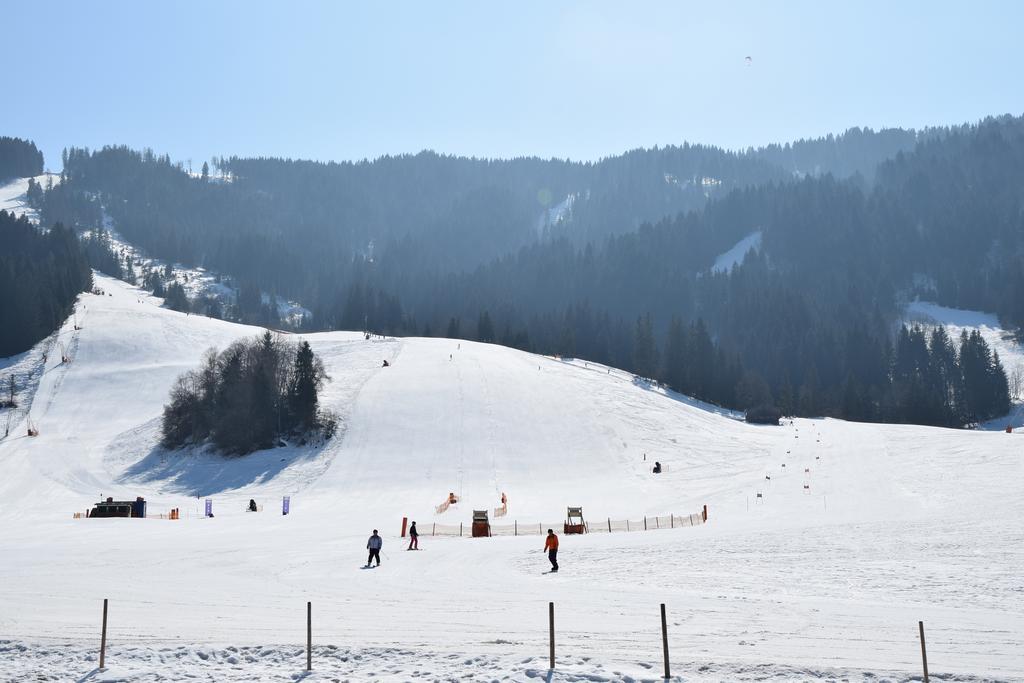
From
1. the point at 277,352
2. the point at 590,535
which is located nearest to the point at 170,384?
the point at 277,352

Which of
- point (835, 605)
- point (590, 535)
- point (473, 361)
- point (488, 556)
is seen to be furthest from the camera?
point (473, 361)

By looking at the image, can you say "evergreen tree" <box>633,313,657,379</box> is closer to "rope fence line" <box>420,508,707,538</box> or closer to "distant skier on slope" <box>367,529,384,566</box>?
"rope fence line" <box>420,508,707,538</box>

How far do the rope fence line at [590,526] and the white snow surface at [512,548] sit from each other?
155 centimetres

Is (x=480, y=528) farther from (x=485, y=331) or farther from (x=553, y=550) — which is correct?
(x=485, y=331)

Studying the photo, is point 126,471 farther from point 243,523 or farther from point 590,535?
point 590,535

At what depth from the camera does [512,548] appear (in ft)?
110

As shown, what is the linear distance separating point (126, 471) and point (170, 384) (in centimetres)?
3243

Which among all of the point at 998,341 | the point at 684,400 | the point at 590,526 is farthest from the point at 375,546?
the point at 998,341

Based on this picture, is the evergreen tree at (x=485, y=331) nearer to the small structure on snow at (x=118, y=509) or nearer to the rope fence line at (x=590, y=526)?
the small structure on snow at (x=118, y=509)

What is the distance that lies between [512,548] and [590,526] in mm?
9609

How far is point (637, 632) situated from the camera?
Result: 17562 millimetres

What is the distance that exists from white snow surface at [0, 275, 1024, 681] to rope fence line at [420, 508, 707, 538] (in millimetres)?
1551

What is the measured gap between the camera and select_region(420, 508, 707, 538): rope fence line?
40.2 metres

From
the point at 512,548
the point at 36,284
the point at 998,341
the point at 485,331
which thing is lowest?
the point at 512,548
